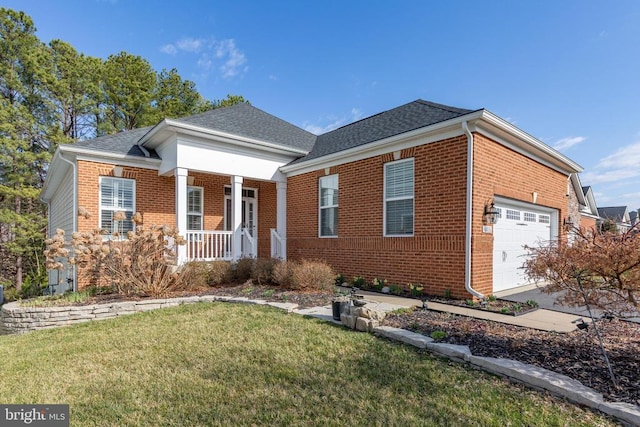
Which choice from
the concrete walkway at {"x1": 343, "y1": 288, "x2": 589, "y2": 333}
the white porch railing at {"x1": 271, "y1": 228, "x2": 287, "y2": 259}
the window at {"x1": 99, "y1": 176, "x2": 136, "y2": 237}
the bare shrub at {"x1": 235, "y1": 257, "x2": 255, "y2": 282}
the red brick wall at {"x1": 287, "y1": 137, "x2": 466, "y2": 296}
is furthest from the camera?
the white porch railing at {"x1": 271, "y1": 228, "x2": 287, "y2": 259}

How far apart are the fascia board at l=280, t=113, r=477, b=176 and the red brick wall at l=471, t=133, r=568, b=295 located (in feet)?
2.02

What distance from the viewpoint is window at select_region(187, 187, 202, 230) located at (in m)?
11.1

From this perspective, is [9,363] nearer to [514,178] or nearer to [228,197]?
[228,197]

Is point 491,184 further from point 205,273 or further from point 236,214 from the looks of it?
point 205,273

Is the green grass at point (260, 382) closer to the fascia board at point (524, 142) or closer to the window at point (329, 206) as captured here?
the window at point (329, 206)

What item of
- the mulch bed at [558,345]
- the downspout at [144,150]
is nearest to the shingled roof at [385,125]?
the mulch bed at [558,345]

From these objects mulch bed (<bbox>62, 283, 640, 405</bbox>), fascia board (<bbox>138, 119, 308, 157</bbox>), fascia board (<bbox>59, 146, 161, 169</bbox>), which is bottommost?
mulch bed (<bbox>62, 283, 640, 405</bbox>)

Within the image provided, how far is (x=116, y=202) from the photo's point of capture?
31.3ft

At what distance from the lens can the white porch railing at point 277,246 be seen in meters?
11.2

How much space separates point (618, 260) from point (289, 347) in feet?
12.4

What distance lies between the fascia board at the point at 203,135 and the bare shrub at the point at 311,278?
466 centimetres

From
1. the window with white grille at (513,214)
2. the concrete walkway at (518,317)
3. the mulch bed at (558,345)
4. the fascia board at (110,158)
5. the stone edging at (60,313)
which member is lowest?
the stone edging at (60,313)

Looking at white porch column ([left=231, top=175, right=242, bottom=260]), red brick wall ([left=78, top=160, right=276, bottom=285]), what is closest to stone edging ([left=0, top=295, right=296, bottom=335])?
red brick wall ([left=78, top=160, right=276, bottom=285])

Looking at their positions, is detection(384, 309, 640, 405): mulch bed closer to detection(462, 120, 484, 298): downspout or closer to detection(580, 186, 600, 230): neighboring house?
detection(462, 120, 484, 298): downspout
